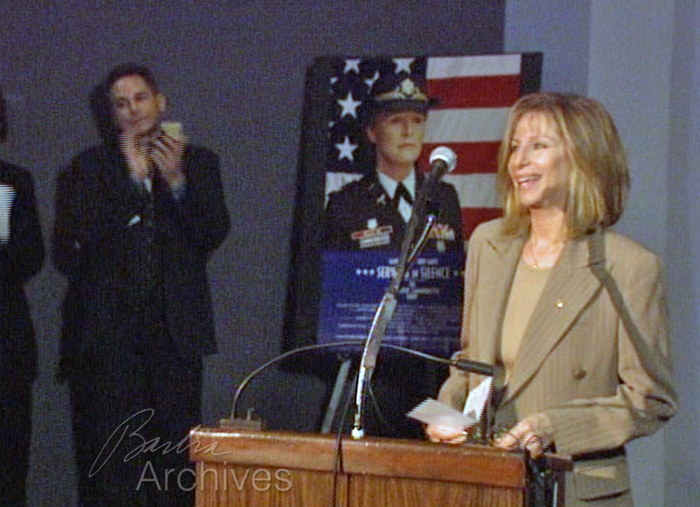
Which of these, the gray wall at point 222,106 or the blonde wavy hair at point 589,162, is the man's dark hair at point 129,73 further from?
the blonde wavy hair at point 589,162

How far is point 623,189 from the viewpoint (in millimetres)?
2707

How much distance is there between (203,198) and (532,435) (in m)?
2.13

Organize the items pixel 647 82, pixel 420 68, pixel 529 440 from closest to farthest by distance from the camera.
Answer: pixel 529 440, pixel 647 82, pixel 420 68

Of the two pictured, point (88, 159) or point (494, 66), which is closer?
point (494, 66)

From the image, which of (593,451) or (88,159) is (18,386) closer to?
(88,159)

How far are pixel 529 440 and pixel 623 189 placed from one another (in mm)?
731

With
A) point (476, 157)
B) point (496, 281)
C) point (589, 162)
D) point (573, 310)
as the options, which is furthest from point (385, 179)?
point (573, 310)

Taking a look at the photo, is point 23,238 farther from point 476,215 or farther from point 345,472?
point 345,472

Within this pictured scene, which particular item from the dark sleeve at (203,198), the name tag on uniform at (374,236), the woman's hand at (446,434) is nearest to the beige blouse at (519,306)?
the woman's hand at (446,434)

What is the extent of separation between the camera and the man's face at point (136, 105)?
13.7 feet

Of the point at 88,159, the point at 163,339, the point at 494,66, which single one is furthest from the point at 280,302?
the point at 494,66

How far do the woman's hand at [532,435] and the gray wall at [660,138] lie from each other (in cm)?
120

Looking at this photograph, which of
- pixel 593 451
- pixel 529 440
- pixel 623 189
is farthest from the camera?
pixel 623 189

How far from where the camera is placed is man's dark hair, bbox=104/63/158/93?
4.17 metres
